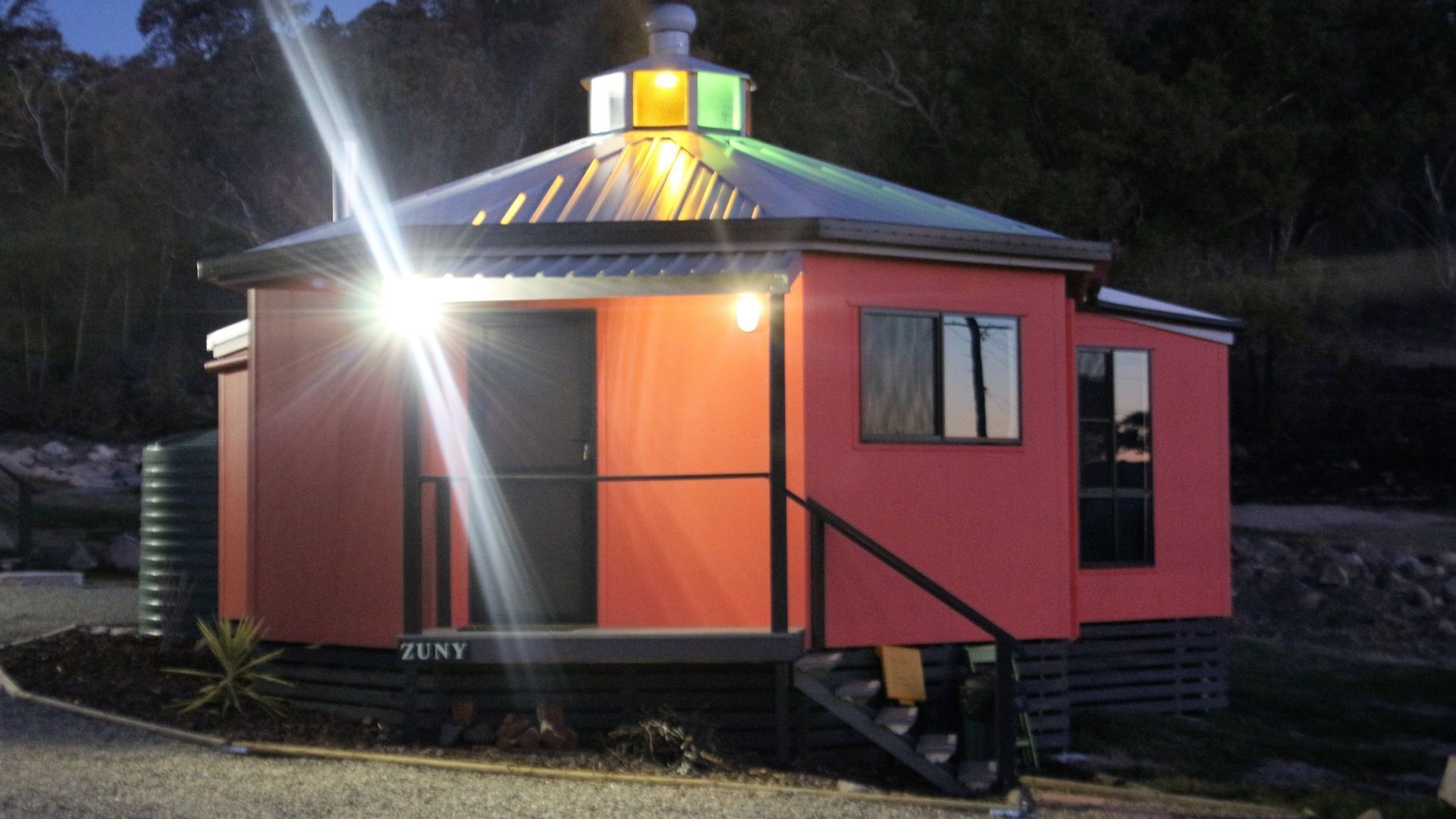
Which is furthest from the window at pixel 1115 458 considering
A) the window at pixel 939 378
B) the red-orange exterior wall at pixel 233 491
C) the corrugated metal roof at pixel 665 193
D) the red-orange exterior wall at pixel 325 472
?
the red-orange exterior wall at pixel 233 491

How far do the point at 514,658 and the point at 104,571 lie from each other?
1511cm

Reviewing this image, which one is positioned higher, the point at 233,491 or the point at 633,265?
the point at 633,265

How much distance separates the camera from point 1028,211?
29094 millimetres

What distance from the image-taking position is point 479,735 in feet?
31.0

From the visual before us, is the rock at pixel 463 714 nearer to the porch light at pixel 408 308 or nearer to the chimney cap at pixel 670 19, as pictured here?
the porch light at pixel 408 308

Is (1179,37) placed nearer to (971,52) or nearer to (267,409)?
(971,52)

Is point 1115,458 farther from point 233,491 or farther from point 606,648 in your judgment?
point 233,491

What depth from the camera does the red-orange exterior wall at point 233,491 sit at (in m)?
11.5

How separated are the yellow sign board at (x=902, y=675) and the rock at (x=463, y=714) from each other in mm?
Answer: 2359

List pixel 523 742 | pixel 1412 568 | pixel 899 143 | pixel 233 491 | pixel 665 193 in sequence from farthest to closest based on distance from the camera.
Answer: pixel 899 143
pixel 1412 568
pixel 233 491
pixel 665 193
pixel 523 742

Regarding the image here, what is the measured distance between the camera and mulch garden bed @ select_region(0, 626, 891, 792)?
895 centimetres

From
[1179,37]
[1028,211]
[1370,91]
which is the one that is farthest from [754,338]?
[1370,91]

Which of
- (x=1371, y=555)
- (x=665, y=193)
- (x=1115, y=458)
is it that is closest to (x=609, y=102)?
(x=665, y=193)

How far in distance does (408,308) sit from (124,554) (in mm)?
14772
